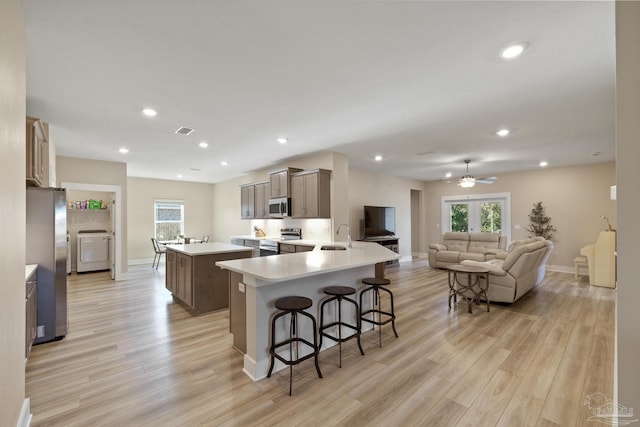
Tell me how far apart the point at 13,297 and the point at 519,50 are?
386cm

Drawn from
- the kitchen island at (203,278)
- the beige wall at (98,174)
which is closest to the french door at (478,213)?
the kitchen island at (203,278)

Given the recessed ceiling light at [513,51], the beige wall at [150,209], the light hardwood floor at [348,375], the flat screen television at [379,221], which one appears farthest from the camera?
the beige wall at [150,209]

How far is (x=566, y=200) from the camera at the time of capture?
693cm

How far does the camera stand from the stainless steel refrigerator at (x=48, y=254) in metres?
3.05

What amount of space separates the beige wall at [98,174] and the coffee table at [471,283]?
272 inches

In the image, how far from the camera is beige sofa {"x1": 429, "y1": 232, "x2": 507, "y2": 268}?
6891 mm

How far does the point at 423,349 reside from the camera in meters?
2.90

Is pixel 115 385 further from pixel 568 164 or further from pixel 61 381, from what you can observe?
pixel 568 164

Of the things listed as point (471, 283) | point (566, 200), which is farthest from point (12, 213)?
point (566, 200)

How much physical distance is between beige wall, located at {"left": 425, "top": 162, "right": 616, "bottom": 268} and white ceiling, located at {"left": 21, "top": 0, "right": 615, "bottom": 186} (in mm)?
2630

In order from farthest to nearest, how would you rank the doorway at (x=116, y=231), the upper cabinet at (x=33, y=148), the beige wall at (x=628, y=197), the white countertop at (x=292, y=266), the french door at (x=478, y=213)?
the french door at (x=478, y=213)
the doorway at (x=116, y=231)
the upper cabinet at (x=33, y=148)
the white countertop at (x=292, y=266)
the beige wall at (x=628, y=197)

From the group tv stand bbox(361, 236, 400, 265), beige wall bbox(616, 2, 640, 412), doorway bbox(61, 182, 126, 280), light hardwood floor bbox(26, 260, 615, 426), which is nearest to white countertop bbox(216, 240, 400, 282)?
light hardwood floor bbox(26, 260, 615, 426)

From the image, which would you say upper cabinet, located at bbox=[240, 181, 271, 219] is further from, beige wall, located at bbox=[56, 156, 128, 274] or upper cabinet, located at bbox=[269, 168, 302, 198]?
beige wall, located at bbox=[56, 156, 128, 274]

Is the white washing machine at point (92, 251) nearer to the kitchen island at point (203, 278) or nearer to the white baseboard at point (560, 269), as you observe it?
the kitchen island at point (203, 278)
